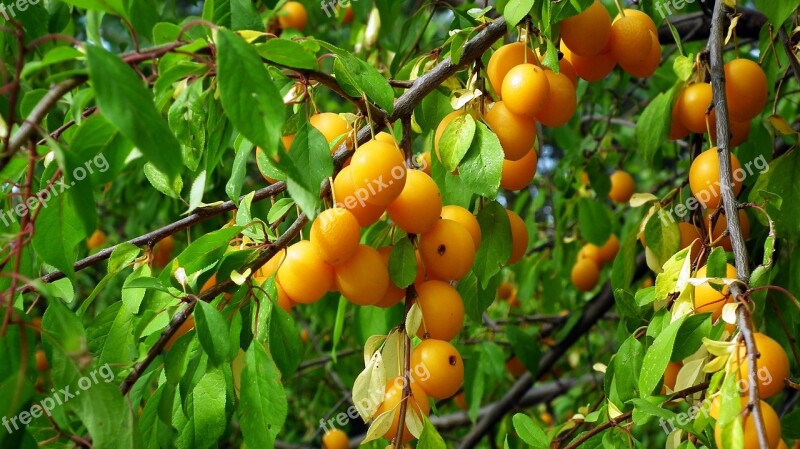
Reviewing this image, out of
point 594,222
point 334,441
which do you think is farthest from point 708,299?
point 334,441

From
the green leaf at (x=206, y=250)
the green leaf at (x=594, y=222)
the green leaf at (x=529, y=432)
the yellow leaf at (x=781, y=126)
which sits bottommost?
the green leaf at (x=594, y=222)

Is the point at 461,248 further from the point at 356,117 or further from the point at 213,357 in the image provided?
the point at 213,357

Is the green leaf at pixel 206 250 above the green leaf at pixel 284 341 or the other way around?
above

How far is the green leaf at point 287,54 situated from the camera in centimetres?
92

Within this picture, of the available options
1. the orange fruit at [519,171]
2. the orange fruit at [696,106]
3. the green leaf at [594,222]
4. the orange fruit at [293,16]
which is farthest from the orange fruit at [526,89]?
the orange fruit at [293,16]

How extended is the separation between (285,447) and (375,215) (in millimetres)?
1945

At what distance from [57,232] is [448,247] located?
1.72 feet

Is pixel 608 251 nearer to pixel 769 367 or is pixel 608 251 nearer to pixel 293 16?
pixel 293 16

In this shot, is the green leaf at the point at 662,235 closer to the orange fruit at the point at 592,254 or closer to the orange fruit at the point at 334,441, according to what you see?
the orange fruit at the point at 592,254

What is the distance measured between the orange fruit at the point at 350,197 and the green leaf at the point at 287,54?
16cm

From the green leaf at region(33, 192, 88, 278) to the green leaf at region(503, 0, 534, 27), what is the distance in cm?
68

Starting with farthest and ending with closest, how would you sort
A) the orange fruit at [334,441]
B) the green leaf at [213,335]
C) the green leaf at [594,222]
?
the orange fruit at [334,441]
the green leaf at [594,222]
the green leaf at [213,335]

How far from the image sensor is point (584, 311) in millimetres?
2359

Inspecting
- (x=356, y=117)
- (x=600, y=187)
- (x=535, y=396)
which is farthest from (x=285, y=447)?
(x=356, y=117)
